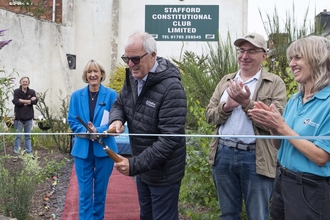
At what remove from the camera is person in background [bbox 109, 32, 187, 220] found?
3137 mm

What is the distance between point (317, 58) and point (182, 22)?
15814 millimetres

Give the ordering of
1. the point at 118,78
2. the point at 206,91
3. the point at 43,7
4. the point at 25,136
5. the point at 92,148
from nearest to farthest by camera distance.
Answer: the point at 92,148, the point at 206,91, the point at 25,136, the point at 118,78, the point at 43,7

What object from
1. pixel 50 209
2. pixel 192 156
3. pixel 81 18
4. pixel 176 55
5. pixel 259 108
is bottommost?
pixel 50 209

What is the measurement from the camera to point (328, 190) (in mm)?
2506

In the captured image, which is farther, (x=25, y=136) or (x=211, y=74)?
(x=25, y=136)

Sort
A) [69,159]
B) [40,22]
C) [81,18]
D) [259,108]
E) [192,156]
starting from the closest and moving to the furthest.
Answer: [259,108], [192,156], [69,159], [40,22], [81,18]

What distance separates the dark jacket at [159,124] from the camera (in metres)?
3.13

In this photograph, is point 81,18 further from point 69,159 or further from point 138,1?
point 69,159

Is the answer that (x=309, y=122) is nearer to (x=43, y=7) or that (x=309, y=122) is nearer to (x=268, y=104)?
(x=268, y=104)

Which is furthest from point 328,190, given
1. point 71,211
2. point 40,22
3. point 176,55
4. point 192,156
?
point 176,55

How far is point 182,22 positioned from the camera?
18.1 metres

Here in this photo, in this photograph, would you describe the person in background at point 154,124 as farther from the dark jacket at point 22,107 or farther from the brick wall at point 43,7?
the brick wall at point 43,7

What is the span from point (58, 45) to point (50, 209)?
37.1 ft

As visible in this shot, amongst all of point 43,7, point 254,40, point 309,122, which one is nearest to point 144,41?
point 254,40
